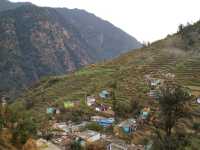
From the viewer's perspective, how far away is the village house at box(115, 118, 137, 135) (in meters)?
28.8

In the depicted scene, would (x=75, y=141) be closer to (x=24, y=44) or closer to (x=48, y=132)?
(x=48, y=132)

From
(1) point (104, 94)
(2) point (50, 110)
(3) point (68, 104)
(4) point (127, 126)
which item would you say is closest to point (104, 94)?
(1) point (104, 94)

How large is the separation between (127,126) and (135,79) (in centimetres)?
1269

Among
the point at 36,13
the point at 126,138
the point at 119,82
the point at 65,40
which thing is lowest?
the point at 126,138

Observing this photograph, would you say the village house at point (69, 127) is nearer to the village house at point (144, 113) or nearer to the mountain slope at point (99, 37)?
the village house at point (144, 113)

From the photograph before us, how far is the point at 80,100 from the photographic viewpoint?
37594 millimetres

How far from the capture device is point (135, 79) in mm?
41281

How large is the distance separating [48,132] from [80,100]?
31.2ft

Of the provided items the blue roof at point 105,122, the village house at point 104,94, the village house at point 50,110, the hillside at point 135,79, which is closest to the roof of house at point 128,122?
the blue roof at point 105,122

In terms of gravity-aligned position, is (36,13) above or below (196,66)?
above

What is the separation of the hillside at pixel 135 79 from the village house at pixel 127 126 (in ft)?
2.27

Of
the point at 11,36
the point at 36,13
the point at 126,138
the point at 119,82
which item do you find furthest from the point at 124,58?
the point at 36,13

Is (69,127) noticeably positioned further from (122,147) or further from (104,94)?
(104,94)

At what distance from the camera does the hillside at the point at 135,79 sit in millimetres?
33869
